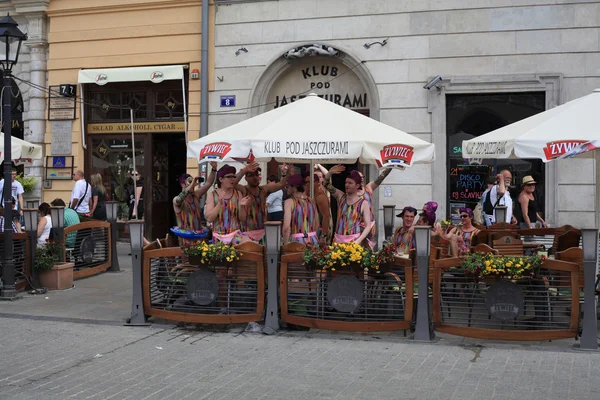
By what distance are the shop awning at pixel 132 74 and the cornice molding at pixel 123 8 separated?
1359 millimetres

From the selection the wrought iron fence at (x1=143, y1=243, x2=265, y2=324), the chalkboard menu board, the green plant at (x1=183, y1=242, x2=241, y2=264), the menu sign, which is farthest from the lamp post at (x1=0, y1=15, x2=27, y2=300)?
the chalkboard menu board

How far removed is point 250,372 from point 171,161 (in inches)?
483

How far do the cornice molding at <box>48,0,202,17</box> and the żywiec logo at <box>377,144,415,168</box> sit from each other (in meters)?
9.72

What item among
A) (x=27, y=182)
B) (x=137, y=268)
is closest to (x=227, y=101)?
(x=27, y=182)

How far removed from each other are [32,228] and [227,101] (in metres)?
6.55

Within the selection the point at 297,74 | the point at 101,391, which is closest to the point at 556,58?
the point at 297,74

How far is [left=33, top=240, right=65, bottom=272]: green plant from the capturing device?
11523mm

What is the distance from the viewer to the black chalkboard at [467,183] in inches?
611

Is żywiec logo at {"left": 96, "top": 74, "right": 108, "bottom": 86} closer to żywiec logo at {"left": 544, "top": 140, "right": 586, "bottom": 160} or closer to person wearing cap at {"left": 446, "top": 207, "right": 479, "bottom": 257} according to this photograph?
person wearing cap at {"left": 446, "top": 207, "right": 479, "bottom": 257}

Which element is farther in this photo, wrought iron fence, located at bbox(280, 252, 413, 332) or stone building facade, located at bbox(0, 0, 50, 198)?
stone building facade, located at bbox(0, 0, 50, 198)

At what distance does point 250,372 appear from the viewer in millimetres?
6969

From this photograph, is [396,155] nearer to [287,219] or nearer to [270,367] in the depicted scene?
[287,219]

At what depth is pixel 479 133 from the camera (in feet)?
50.6

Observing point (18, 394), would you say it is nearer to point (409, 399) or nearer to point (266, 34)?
point (409, 399)
